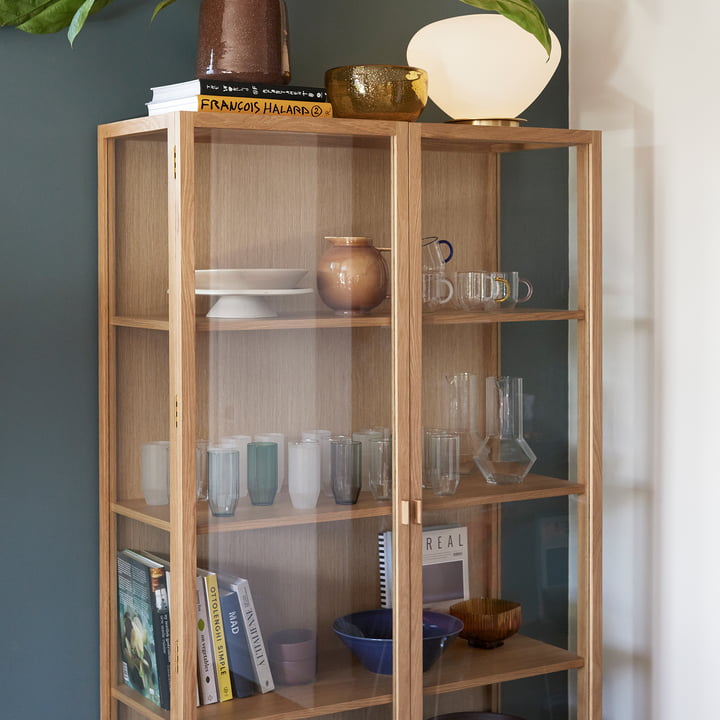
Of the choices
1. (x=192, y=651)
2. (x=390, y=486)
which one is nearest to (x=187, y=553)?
(x=192, y=651)

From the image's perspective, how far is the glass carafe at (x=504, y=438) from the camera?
2203 mm

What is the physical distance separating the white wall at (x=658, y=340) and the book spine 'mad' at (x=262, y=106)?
0.86 m

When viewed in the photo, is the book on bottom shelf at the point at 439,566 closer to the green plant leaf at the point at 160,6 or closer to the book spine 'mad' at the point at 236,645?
the book spine 'mad' at the point at 236,645

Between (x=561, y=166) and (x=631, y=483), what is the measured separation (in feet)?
2.63

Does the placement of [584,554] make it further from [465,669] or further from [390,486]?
[390,486]

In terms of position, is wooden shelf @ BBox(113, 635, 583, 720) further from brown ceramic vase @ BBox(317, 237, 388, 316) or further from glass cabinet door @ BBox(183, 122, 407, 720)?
brown ceramic vase @ BBox(317, 237, 388, 316)

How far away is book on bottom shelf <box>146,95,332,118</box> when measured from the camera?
189 cm

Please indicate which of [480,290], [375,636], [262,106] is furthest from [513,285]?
[375,636]

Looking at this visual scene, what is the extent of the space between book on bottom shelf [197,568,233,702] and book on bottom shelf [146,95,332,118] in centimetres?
85

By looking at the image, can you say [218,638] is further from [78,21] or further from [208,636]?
[78,21]

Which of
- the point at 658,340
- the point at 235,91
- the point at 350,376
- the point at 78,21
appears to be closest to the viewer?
the point at 78,21

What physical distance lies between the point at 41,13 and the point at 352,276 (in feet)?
2.56

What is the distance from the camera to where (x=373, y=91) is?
202 cm

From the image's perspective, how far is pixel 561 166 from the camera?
2.24 metres
